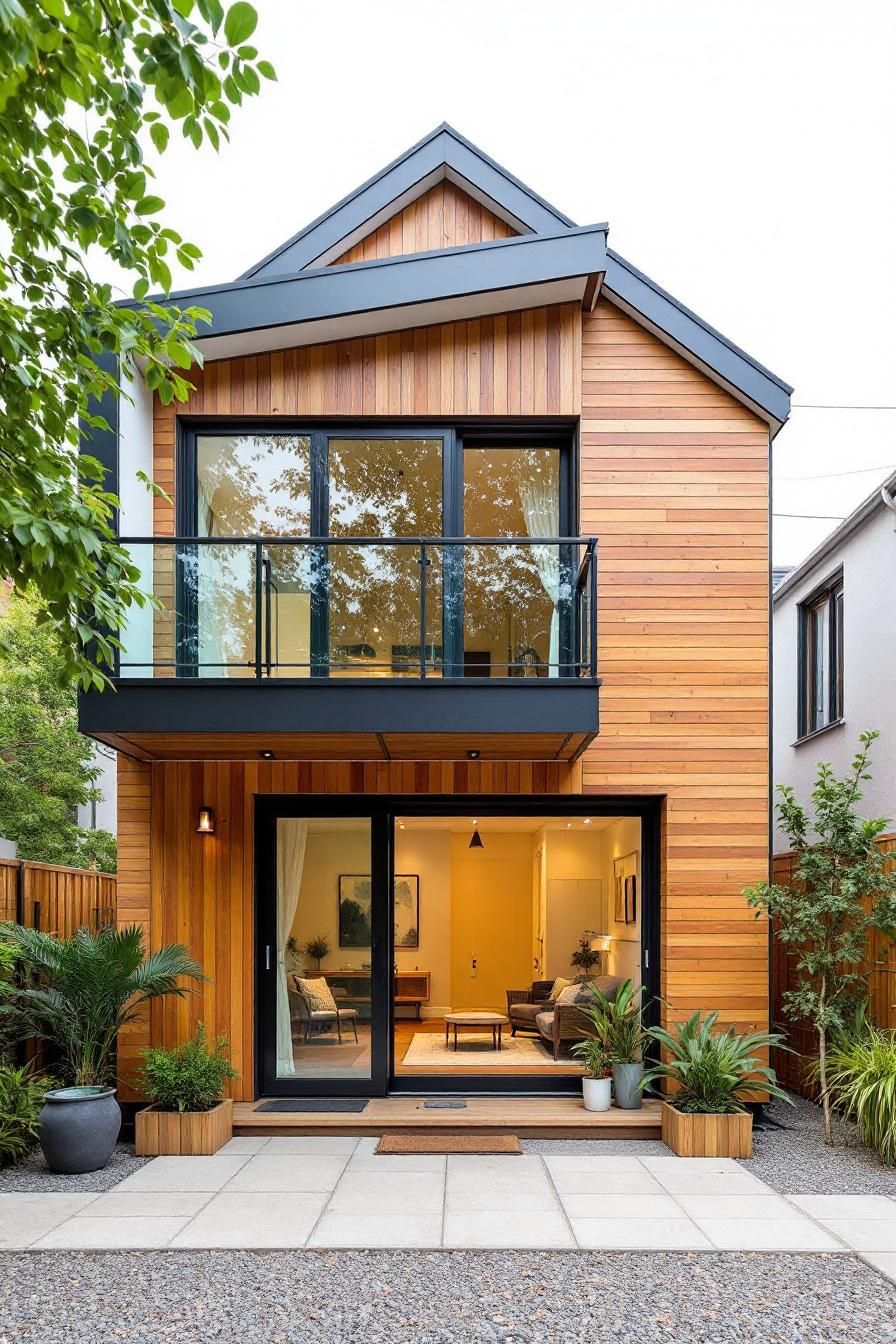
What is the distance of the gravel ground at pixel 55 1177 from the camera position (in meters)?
6.16

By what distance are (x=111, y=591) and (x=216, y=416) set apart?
3397mm

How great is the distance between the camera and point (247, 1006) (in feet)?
25.9

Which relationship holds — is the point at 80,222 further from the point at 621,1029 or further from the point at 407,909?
the point at 407,909

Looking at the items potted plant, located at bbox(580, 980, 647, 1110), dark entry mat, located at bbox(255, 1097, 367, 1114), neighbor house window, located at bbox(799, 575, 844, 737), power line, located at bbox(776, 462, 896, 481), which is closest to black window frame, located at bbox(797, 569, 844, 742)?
neighbor house window, located at bbox(799, 575, 844, 737)

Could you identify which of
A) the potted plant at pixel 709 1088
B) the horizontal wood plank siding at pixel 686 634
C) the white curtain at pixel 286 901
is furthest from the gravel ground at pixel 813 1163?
the white curtain at pixel 286 901

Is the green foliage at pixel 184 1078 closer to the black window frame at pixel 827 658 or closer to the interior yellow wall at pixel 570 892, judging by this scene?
the interior yellow wall at pixel 570 892

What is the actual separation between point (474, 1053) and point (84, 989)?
3.28 meters

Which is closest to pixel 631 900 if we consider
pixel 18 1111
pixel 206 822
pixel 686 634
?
pixel 686 634

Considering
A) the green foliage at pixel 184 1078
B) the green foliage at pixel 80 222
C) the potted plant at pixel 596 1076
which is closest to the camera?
the green foliage at pixel 80 222

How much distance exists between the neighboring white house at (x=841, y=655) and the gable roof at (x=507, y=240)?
1.75m

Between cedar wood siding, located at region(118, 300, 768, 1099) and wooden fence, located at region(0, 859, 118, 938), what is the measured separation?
31.4 inches

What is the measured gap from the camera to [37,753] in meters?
14.0

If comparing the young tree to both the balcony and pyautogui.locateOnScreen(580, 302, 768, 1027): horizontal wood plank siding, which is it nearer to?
pyautogui.locateOnScreen(580, 302, 768, 1027): horizontal wood plank siding

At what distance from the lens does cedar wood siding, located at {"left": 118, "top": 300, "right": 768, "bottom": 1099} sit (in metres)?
7.88
